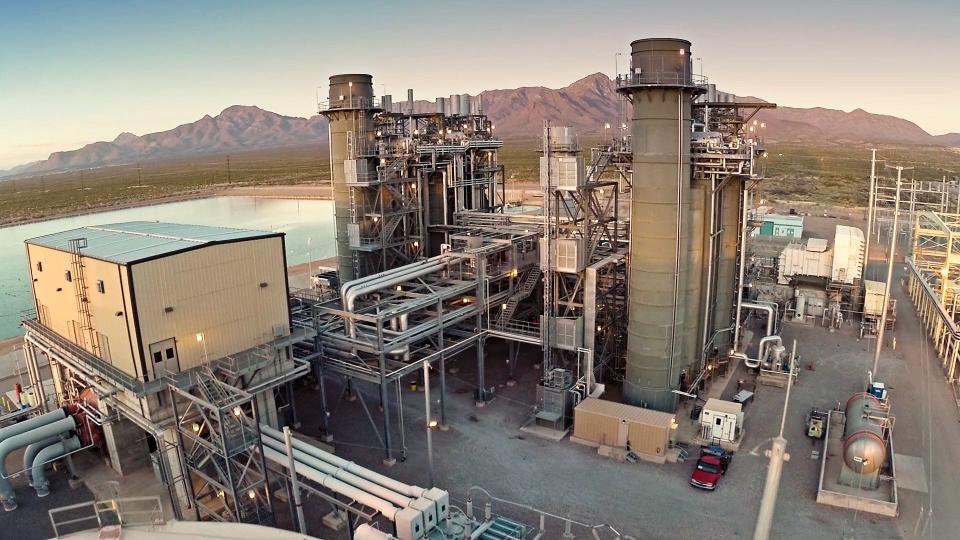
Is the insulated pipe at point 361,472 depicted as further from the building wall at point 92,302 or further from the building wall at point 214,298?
the building wall at point 92,302

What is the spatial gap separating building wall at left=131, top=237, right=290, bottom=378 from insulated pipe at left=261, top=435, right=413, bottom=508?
14.0 feet

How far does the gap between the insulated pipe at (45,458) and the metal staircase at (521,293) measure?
1924cm

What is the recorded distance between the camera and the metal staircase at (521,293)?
30.7 m

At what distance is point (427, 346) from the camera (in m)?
29.4

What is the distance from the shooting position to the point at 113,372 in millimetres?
21594

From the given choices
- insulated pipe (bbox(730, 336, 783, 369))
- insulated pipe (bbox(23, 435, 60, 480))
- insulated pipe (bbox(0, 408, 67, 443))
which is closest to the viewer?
insulated pipe (bbox(23, 435, 60, 480))

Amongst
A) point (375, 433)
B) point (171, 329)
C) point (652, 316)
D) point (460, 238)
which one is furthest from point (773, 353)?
point (171, 329)

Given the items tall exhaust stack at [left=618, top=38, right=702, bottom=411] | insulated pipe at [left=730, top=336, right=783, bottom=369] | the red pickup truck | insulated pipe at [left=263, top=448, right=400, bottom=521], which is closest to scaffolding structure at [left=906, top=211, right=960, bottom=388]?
insulated pipe at [left=730, top=336, right=783, bottom=369]

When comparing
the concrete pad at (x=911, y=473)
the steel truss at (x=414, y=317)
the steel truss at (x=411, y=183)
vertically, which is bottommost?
the concrete pad at (x=911, y=473)

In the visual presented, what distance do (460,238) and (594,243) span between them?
7.51 meters

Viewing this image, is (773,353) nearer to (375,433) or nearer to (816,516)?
(816,516)

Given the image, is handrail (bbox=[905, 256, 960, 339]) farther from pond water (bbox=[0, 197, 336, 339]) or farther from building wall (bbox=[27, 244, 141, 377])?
pond water (bbox=[0, 197, 336, 339])

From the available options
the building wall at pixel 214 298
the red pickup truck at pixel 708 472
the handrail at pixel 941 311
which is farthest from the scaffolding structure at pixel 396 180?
the handrail at pixel 941 311

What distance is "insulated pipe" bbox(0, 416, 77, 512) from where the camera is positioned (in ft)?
73.9
